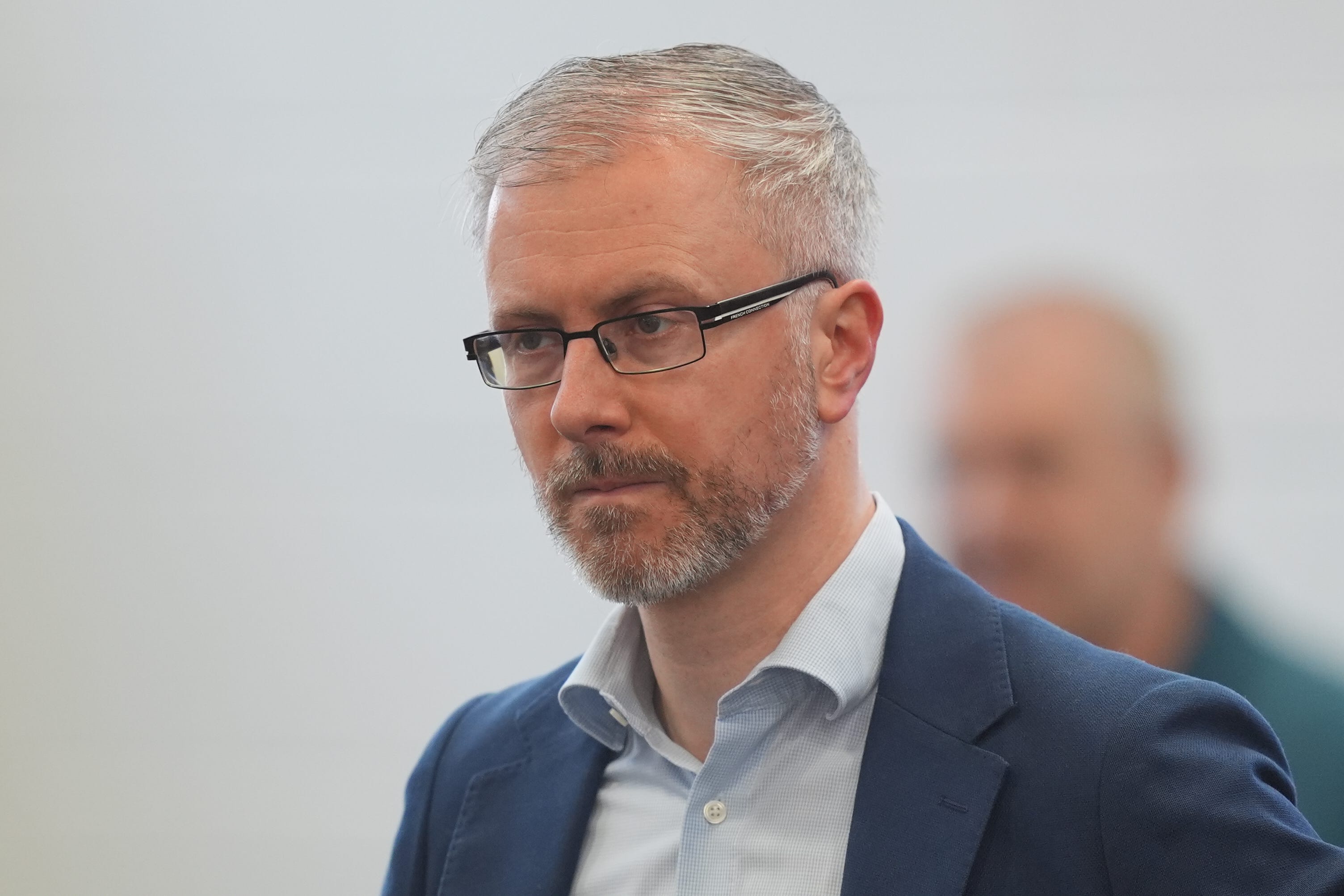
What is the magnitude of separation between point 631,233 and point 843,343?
0.29 meters

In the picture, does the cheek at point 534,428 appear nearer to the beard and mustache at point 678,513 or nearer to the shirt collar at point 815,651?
the beard and mustache at point 678,513

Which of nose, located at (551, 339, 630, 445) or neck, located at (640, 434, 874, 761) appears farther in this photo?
neck, located at (640, 434, 874, 761)

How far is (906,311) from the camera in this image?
122 inches

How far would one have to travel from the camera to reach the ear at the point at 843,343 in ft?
4.90

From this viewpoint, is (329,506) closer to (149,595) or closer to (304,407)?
(304,407)

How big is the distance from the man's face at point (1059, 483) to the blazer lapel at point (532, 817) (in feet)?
3.16

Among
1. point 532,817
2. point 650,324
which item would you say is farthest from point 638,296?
point 532,817

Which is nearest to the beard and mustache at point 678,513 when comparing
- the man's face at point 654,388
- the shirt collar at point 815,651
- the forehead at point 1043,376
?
the man's face at point 654,388

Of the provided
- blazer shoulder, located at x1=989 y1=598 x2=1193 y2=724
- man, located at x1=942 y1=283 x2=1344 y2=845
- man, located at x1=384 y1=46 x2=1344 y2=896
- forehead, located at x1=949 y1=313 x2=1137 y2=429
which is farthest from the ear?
forehead, located at x1=949 y1=313 x2=1137 y2=429

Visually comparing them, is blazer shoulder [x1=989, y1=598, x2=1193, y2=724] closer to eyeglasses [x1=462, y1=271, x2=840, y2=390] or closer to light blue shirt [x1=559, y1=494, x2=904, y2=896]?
light blue shirt [x1=559, y1=494, x2=904, y2=896]

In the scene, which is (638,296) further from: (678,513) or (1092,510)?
(1092,510)

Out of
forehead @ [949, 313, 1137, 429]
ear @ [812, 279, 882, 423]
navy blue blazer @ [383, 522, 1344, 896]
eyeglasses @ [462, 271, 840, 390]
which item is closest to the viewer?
navy blue blazer @ [383, 522, 1344, 896]

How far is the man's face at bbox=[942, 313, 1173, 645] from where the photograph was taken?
2.29 metres

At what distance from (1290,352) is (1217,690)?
1967 mm
